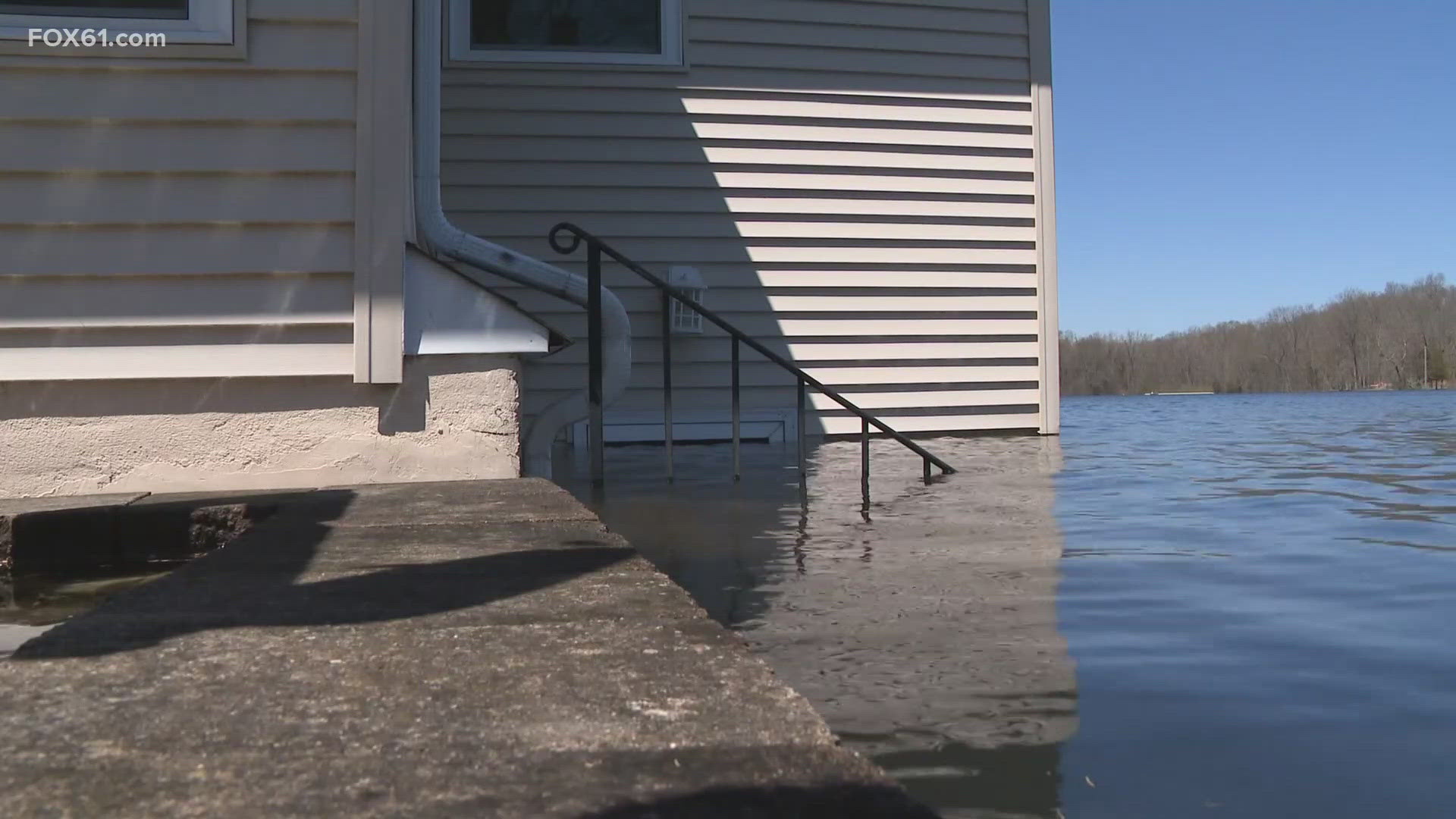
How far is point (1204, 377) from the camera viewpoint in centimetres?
3950

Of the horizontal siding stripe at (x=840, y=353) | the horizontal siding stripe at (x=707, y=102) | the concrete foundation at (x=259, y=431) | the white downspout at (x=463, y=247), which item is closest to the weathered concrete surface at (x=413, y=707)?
Result: the concrete foundation at (x=259, y=431)

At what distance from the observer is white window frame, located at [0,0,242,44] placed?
3.51 metres

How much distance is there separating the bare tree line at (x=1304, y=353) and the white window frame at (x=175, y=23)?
33.3m

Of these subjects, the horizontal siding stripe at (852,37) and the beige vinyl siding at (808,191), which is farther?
the horizontal siding stripe at (852,37)

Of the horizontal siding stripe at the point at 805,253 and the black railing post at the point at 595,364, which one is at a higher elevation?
the horizontal siding stripe at the point at 805,253

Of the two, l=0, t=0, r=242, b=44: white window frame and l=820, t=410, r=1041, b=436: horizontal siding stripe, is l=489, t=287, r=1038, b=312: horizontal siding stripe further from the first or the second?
l=0, t=0, r=242, b=44: white window frame

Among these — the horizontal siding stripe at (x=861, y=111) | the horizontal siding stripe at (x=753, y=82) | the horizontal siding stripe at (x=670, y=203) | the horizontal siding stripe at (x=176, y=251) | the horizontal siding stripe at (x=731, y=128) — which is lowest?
the horizontal siding stripe at (x=176, y=251)

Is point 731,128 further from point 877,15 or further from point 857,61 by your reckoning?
point 877,15

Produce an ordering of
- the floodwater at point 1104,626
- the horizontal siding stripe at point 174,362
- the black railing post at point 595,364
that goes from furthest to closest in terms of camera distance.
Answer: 1. the black railing post at point 595,364
2. the horizontal siding stripe at point 174,362
3. the floodwater at point 1104,626

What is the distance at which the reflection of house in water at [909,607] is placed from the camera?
164 centimetres

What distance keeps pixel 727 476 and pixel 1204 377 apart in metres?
37.2

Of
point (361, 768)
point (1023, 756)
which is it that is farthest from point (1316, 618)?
point (361, 768)

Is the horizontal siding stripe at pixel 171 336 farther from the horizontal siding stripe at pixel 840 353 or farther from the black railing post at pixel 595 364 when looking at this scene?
the horizontal siding stripe at pixel 840 353

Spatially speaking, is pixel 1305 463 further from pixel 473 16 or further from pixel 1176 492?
pixel 473 16
